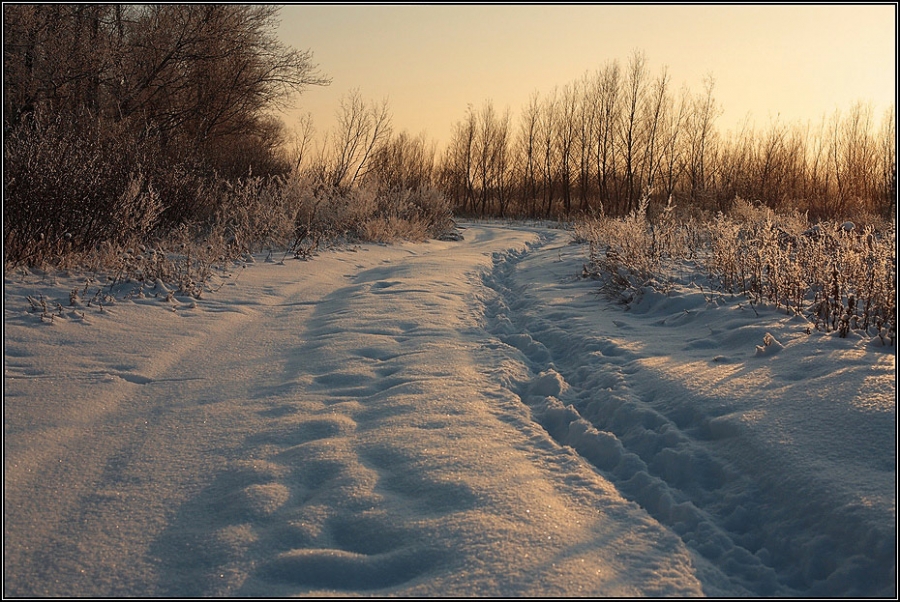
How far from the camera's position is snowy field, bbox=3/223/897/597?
205cm

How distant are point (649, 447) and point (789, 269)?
2942 millimetres

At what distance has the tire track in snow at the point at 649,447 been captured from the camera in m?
2.26

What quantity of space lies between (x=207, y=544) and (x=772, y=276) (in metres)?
5.16

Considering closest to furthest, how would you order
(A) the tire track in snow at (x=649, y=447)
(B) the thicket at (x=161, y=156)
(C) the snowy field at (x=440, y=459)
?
(C) the snowy field at (x=440, y=459) < (A) the tire track in snow at (x=649, y=447) < (B) the thicket at (x=161, y=156)

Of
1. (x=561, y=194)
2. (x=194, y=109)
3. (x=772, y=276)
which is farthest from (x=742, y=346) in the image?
(x=561, y=194)

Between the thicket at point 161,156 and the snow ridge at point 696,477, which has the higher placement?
the thicket at point 161,156

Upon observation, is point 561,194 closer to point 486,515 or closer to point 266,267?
point 266,267

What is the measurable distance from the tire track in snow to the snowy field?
12 mm

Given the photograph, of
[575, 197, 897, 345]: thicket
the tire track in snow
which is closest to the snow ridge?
the tire track in snow

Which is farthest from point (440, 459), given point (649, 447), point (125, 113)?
point (125, 113)

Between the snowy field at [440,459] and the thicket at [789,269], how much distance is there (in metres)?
0.37

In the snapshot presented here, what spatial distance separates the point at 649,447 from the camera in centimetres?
311

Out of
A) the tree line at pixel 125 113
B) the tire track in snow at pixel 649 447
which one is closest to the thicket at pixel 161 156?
the tree line at pixel 125 113

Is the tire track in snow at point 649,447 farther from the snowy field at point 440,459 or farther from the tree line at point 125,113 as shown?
the tree line at point 125,113
